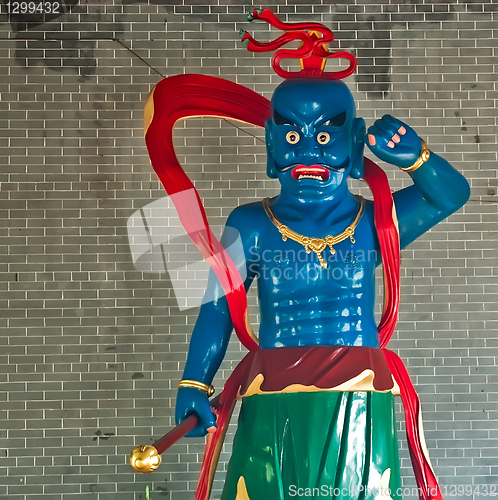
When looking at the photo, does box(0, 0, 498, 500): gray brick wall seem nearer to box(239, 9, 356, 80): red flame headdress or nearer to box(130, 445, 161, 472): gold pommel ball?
box(239, 9, 356, 80): red flame headdress

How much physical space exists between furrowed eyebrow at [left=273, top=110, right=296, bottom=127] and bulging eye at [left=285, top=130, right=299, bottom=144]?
0.02 metres

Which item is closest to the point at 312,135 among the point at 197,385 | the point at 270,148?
the point at 270,148

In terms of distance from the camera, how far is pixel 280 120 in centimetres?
187

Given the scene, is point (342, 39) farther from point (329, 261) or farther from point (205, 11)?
point (329, 261)

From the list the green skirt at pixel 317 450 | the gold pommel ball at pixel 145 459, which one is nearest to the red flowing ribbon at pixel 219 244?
the green skirt at pixel 317 450

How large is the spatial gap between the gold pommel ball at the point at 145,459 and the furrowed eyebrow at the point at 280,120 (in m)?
0.92

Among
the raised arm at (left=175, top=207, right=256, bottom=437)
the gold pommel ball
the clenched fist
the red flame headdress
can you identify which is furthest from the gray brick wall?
the gold pommel ball

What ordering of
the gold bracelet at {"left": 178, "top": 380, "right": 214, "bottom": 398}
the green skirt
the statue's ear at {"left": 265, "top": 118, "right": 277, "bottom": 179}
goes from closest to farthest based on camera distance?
1. the green skirt
2. the gold bracelet at {"left": 178, "top": 380, "right": 214, "bottom": 398}
3. the statue's ear at {"left": 265, "top": 118, "right": 277, "bottom": 179}

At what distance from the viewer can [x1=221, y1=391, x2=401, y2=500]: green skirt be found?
1671 millimetres

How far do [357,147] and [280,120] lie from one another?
0.23 metres

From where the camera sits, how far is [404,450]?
3.72 metres

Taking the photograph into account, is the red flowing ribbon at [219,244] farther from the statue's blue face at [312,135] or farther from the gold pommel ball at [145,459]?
the gold pommel ball at [145,459]

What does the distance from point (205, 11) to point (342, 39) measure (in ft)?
2.61

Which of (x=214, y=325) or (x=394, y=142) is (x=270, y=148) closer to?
(x=394, y=142)
